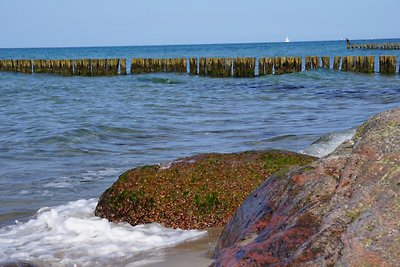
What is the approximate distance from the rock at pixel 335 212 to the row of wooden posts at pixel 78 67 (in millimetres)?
36202

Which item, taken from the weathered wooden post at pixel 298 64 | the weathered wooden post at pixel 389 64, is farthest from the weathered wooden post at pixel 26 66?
the weathered wooden post at pixel 389 64

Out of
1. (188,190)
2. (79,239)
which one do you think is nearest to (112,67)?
(188,190)

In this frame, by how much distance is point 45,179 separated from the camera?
346 inches

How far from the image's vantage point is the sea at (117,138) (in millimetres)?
5410

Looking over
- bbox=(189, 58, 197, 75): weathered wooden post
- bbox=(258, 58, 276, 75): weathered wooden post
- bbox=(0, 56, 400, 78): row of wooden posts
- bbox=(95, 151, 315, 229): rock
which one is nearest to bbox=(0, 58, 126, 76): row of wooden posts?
bbox=(0, 56, 400, 78): row of wooden posts

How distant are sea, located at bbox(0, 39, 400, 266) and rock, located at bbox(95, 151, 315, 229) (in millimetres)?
146

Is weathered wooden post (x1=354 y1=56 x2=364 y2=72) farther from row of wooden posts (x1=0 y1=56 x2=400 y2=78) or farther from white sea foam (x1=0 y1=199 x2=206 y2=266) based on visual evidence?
white sea foam (x1=0 y1=199 x2=206 y2=266)

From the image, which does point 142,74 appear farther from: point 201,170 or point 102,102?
point 201,170

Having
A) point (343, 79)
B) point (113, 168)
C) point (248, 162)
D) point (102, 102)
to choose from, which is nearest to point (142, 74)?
point (343, 79)

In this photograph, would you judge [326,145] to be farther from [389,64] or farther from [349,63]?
[349,63]

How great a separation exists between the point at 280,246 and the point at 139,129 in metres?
11.5

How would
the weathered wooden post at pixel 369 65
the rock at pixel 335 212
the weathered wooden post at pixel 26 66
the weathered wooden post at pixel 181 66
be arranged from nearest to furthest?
the rock at pixel 335 212, the weathered wooden post at pixel 369 65, the weathered wooden post at pixel 181 66, the weathered wooden post at pixel 26 66

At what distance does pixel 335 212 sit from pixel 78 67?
38552mm

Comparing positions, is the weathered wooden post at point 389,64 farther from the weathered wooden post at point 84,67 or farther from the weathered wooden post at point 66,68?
the weathered wooden post at point 66,68
